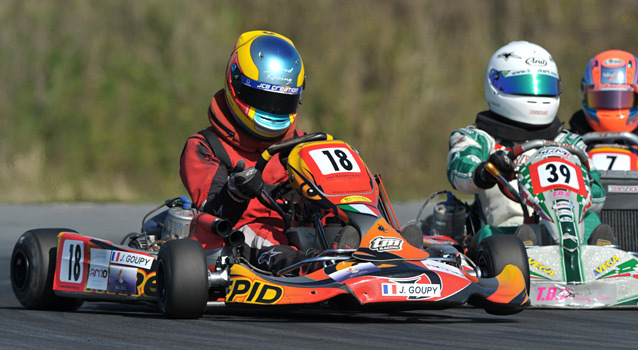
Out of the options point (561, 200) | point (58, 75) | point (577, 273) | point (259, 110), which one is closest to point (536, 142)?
→ point (561, 200)

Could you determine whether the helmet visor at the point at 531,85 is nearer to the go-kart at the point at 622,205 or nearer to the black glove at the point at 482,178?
the go-kart at the point at 622,205

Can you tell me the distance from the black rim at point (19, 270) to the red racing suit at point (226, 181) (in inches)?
43.6

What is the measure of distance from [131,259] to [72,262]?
1.83ft

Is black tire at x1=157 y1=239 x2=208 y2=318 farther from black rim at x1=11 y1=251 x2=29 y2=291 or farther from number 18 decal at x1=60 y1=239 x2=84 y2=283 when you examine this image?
black rim at x1=11 y1=251 x2=29 y2=291

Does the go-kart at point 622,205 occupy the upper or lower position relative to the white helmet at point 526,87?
lower

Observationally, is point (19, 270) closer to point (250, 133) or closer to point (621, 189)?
point (250, 133)

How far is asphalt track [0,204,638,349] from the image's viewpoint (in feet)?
16.2

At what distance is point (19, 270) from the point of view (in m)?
6.90

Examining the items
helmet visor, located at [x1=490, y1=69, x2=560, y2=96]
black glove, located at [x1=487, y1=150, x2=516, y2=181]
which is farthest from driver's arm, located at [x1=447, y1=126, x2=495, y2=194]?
helmet visor, located at [x1=490, y1=69, x2=560, y2=96]

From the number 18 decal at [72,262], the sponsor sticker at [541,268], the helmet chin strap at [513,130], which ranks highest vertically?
the helmet chin strap at [513,130]

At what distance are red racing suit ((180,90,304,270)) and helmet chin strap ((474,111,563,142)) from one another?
77.1 inches

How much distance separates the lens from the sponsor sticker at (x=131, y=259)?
610 cm

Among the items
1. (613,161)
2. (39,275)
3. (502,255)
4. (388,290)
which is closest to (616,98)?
(613,161)

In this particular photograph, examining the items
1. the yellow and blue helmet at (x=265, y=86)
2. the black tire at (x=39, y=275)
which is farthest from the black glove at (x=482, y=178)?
the black tire at (x=39, y=275)
